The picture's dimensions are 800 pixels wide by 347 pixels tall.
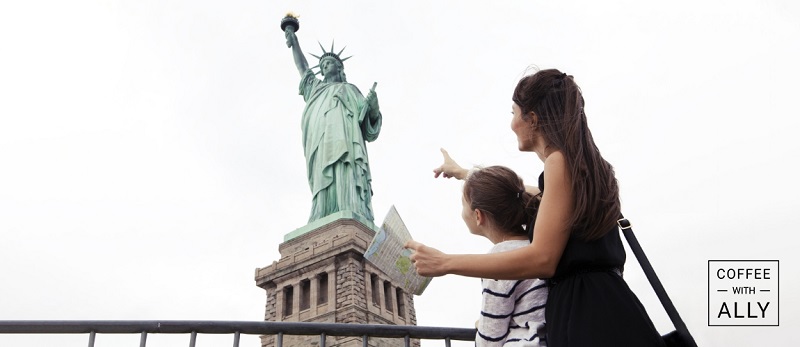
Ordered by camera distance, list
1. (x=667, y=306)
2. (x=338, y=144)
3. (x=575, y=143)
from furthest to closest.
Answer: (x=338, y=144) → (x=575, y=143) → (x=667, y=306)

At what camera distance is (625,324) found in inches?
70.1

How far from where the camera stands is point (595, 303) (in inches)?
71.8

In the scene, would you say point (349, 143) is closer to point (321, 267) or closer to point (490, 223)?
point (321, 267)

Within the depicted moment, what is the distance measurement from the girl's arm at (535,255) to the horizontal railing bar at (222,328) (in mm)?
1342

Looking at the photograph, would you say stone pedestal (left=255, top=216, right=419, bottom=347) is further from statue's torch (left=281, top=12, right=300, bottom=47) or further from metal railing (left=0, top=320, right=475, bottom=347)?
metal railing (left=0, top=320, right=475, bottom=347)

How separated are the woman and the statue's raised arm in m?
26.5

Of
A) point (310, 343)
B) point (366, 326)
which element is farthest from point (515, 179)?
point (310, 343)

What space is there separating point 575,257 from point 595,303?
0.14 m

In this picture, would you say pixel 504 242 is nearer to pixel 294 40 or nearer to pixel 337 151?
pixel 337 151

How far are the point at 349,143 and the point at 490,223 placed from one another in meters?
22.1

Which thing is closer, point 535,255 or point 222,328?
point 535,255

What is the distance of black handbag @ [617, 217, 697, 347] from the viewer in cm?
176

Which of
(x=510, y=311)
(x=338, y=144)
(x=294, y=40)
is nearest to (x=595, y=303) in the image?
(x=510, y=311)

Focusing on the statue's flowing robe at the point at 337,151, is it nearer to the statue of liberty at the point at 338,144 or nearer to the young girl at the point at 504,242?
the statue of liberty at the point at 338,144
